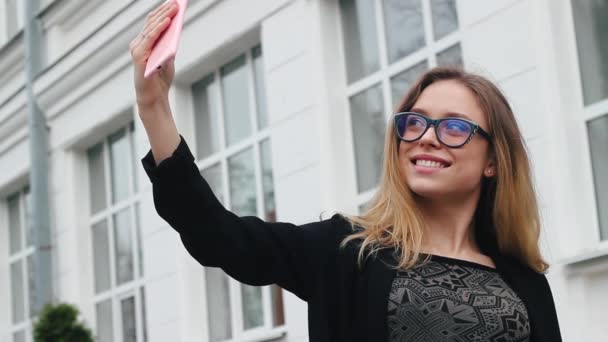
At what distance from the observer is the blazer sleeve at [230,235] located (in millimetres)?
2803

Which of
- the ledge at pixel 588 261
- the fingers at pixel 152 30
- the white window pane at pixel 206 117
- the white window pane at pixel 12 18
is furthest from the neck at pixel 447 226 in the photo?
the white window pane at pixel 12 18

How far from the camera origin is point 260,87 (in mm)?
10328

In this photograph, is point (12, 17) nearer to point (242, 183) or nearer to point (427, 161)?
point (242, 183)

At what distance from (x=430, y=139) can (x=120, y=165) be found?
9851 millimetres

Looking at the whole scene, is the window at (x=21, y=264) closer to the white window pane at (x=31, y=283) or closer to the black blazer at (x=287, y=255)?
the white window pane at (x=31, y=283)

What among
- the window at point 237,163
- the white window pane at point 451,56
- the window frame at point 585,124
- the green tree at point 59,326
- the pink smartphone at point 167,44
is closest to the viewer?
the pink smartphone at point 167,44

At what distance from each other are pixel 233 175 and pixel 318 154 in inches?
66.7

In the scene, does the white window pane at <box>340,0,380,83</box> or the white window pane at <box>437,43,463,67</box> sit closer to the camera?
the white window pane at <box>437,43,463,67</box>

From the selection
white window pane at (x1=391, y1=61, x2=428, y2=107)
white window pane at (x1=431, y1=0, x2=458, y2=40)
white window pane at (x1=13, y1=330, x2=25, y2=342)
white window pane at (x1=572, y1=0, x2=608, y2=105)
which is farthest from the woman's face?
white window pane at (x1=13, y1=330, x2=25, y2=342)

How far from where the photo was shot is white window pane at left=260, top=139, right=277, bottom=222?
10.1m

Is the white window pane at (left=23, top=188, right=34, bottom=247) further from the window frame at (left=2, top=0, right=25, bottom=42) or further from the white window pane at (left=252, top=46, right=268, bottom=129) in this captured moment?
the white window pane at (left=252, top=46, right=268, bottom=129)

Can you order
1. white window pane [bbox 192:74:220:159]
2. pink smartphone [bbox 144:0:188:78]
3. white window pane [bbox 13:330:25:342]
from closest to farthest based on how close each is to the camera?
pink smartphone [bbox 144:0:188:78] → white window pane [bbox 192:74:220:159] → white window pane [bbox 13:330:25:342]

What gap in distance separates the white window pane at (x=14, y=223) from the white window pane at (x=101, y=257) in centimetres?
193

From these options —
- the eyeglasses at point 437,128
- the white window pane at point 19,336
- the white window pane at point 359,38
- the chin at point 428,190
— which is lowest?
the chin at point 428,190
